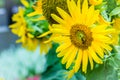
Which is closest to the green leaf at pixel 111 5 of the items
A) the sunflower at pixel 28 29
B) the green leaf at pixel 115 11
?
the green leaf at pixel 115 11

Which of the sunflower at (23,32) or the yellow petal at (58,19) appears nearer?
the yellow petal at (58,19)

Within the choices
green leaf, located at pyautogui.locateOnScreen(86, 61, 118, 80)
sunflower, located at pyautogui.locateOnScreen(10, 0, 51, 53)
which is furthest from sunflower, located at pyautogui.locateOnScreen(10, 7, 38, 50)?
green leaf, located at pyautogui.locateOnScreen(86, 61, 118, 80)

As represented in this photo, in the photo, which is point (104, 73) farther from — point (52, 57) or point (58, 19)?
point (52, 57)

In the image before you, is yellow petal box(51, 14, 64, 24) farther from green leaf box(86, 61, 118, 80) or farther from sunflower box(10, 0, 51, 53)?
sunflower box(10, 0, 51, 53)

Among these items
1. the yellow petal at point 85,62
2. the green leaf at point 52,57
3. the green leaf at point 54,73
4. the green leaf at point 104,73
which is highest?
the yellow petal at point 85,62

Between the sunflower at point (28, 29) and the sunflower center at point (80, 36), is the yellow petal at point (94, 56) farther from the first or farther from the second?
the sunflower at point (28, 29)

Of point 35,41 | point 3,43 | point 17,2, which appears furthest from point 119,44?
point 17,2

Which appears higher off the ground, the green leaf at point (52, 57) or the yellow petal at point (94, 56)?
the yellow petal at point (94, 56)

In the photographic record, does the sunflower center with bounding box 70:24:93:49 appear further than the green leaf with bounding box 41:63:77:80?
No
